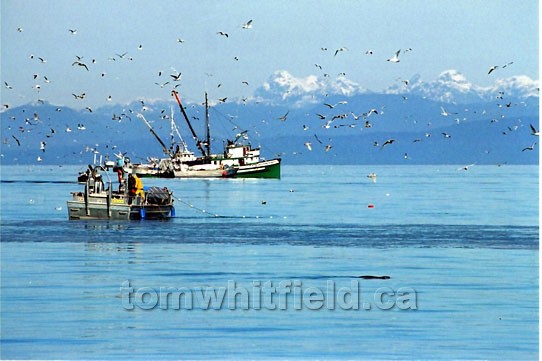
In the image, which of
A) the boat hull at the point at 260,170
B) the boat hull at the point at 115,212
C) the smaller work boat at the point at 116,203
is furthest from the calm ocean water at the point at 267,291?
the boat hull at the point at 260,170

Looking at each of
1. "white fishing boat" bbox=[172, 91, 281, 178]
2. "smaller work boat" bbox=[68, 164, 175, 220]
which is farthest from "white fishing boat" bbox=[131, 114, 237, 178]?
"smaller work boat" bbox=[68, 164, 175, 220]

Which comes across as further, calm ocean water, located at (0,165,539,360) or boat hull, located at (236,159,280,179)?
boat hull, located at (236,159,280,179)

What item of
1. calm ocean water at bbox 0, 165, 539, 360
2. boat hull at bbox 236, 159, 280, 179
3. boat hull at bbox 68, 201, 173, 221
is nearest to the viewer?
calm ocean water at bbox 0, 165, 539, 360

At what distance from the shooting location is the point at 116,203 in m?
60.5

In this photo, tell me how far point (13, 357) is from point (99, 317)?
4.30 metres

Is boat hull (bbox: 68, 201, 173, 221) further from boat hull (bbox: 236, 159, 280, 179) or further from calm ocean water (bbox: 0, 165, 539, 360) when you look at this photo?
boat hull (bbox: 236, 159, 280, 179)

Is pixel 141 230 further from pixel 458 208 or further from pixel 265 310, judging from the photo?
pixel 458 208

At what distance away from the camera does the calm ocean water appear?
25406 mm

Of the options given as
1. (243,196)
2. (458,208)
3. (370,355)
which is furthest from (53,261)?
(243,196)

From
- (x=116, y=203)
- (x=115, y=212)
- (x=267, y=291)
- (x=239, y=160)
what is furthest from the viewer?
(x=239, y=160)

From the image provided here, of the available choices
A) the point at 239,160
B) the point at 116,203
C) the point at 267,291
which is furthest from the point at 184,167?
the point at 267,291

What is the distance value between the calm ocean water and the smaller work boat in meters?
1.02

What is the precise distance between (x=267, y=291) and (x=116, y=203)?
93.6 ft

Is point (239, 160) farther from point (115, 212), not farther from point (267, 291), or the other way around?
point (267, 291)
